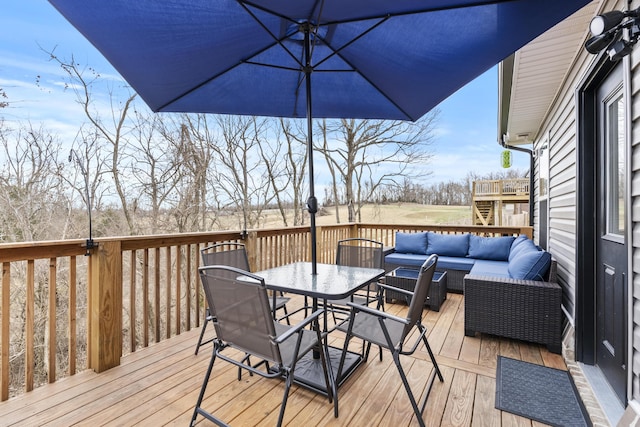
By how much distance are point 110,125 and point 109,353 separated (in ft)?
22.3

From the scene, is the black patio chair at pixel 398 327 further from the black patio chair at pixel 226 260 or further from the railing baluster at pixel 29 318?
the railing baluster at pixel 29 318

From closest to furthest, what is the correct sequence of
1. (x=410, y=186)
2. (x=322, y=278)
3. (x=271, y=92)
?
(x=322, y=278) → (x=271, y=92) → (x=410, y=186)

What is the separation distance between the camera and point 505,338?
9.80 feet

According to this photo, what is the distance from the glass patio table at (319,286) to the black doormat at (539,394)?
106cm

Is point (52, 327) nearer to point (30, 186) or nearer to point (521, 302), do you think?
point (521, 302)

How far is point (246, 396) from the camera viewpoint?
2.04 metres

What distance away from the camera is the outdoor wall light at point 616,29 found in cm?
132

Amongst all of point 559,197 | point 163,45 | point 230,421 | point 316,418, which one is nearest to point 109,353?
point 230,421

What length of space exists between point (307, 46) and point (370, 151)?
9466 mm

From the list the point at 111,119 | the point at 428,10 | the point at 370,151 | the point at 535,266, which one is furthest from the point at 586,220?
the point at 370,151

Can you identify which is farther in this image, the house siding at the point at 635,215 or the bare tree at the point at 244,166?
the bare tree at the point at 244,166

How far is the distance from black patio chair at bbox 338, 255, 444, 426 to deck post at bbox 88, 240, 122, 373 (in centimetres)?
182

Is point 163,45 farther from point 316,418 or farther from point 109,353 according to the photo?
point 316,418

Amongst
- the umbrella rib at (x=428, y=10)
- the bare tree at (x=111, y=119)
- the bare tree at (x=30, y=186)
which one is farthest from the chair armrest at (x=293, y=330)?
the bare tree at (x=111, y=119)
